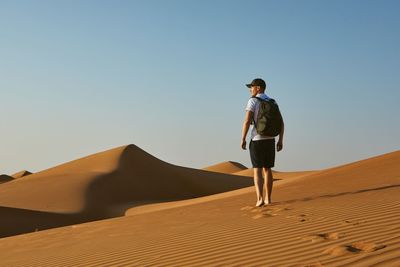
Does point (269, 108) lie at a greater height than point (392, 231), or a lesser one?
greater

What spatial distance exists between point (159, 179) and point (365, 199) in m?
22.9

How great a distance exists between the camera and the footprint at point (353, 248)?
4.22 m

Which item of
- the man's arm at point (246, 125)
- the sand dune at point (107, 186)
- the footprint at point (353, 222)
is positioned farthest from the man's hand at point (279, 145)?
the sand dune at point (107, 186)

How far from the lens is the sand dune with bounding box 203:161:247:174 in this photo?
7475cm

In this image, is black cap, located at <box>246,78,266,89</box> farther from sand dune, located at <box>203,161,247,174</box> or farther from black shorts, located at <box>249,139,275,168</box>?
sand dune, located at <box>203,161,247,174</box>

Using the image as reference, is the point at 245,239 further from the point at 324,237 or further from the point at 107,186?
the point at 107,186

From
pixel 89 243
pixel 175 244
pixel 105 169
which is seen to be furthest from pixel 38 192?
pixel 175 244

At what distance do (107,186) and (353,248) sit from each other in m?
22.8

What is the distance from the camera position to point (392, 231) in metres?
4.94

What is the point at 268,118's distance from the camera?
25.1 feet

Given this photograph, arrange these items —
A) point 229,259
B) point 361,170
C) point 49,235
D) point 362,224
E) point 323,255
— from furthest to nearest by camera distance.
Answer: point 361,170, point 49,235, point 362,224, point 229,259, point 323,255

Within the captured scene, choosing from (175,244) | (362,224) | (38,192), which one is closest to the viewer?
(362,224)

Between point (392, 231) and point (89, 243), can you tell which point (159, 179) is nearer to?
point (89, 243)

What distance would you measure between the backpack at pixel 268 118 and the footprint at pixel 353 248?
3.36 meters
